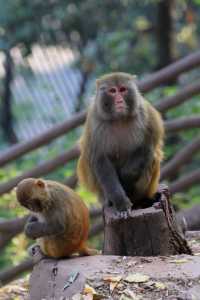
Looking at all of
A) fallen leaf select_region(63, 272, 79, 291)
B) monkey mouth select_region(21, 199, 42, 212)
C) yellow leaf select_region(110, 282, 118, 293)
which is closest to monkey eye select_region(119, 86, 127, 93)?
monkey mouth select_region(21, 199, 42, 212)

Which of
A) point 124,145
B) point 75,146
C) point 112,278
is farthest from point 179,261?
point 75,146

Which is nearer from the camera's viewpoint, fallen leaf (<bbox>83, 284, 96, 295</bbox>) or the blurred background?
fallen leaf (<bbox>83, 284, 96, 295</bbox>)

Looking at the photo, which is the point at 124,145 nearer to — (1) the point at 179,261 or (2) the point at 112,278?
(1) the point at 179,261

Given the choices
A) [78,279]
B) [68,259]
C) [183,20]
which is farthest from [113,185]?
[183,20]

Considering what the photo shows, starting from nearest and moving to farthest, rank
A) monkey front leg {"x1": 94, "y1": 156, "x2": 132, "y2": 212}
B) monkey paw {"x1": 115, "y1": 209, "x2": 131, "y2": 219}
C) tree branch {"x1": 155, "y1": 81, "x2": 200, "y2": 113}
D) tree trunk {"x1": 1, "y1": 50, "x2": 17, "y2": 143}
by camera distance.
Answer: monkey paw {"x1": 115, "y1": 209, "x2": 131, "y2": 219}, monkey front leg {"x1": 94, "y1": 156, "x2": 132, "y2": 212}, tree branch {"x1": 155, "y1": 81, "x2": 200, "y2": 113}, tree trunk {"x1": 1, "y1": 50, "x2": 17, "y2": 143}

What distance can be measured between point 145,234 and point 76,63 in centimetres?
823

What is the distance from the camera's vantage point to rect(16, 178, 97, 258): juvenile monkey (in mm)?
4699

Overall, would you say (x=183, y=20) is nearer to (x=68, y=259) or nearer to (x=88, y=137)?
(x=88, y=137)

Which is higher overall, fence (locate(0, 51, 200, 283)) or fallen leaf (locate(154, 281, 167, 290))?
fence (locate(0, 51, 200, 283))

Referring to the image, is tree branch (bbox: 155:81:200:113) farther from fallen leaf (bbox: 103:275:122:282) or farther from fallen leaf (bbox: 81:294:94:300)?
fallen leaf (bbox: 81:294:94:300)

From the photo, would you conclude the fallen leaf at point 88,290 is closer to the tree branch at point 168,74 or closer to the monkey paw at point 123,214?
the monkey paw at point 123,214

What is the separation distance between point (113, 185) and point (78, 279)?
1236mm

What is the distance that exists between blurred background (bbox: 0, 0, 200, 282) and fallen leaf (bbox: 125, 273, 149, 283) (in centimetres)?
385

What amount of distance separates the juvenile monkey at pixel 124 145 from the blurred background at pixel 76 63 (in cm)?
264
